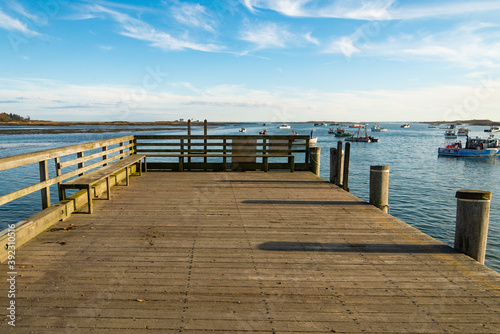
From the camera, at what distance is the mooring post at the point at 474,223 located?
4.50 metres

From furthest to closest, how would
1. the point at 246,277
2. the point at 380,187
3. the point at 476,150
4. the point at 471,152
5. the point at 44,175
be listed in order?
1. the point at 471,152
2. the point at 476,150
3. the point at 380,187
4. the point at 44,175
5. the point at 246,277

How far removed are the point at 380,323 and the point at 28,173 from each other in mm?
Result: 26581

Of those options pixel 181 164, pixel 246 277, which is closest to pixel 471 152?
pixel 181 164

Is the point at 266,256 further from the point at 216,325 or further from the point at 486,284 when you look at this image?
the point at 486,284

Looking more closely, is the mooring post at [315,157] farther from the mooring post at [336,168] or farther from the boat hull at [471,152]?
the boat hull at [471,152]

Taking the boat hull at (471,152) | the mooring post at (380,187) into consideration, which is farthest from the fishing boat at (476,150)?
the mooring post at (380,187)

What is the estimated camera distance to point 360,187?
22.1m

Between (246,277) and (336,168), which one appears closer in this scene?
(246,277)

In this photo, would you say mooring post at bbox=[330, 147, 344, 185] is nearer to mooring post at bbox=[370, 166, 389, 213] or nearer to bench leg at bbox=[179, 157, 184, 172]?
mooring post at bbox=[370, 166, 389, 213]

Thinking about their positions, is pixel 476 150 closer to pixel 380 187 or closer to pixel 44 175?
pixel 380 187

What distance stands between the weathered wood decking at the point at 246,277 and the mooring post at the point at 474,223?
0.24 m

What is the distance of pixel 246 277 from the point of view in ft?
12.6

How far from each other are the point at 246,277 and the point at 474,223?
3308 millimetres

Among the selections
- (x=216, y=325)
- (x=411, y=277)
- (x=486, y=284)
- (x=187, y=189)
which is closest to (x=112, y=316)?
(x=216, y=325)
